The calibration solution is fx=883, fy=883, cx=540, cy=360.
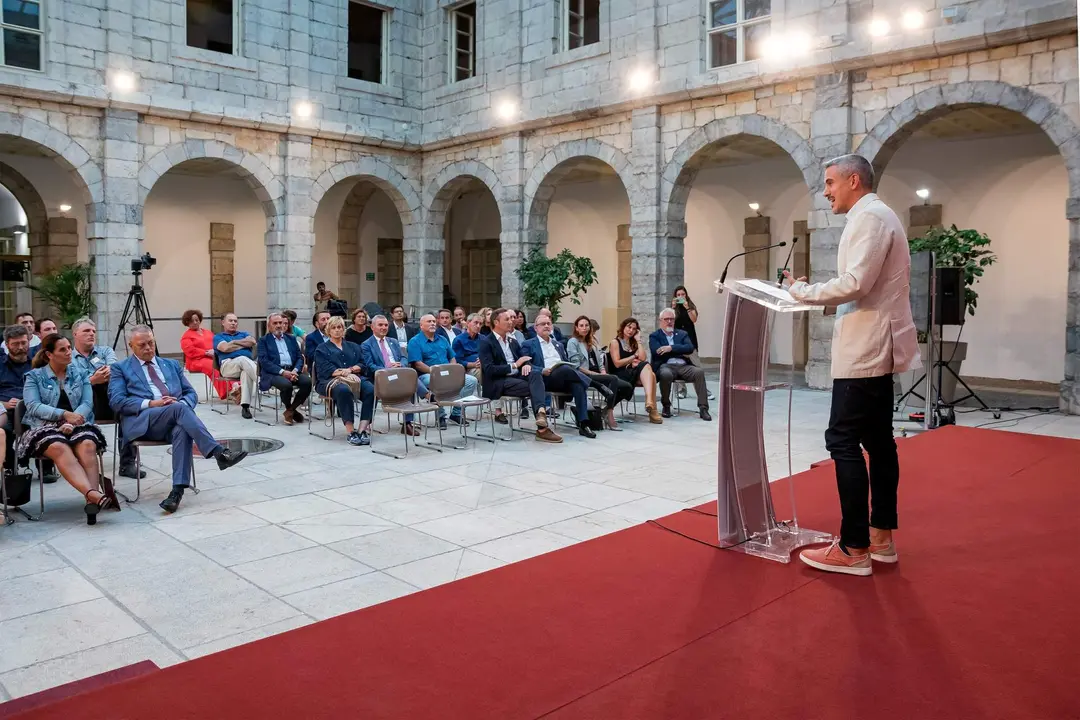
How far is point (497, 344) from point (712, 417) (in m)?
2.51

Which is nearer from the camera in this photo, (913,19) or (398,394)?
(398,394)

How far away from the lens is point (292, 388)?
8.05 meters

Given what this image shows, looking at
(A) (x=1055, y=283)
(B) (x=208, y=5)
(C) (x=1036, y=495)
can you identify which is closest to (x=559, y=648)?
(C) (x=1036, y=495)

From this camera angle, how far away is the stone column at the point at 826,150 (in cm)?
993

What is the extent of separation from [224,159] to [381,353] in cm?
678

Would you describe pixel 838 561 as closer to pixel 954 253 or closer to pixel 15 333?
pixel 15 333

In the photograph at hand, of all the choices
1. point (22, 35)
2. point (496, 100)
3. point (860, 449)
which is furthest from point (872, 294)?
point (22, 35)

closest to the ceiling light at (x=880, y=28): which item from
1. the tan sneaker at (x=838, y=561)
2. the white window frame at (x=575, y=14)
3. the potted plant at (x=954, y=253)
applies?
the potted plant at (x=954, y=253)

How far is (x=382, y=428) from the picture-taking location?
7.83 metres

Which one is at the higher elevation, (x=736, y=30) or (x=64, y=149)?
(x=736, y=30)

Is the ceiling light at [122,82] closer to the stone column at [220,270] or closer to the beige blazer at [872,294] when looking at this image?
the stone column at [220,270]

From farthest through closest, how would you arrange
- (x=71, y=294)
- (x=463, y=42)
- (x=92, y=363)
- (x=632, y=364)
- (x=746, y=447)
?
(x=463, y=42) → (x=71, y=294) → (x=632, y=364) → (x=92, y=363) → (x=746, y=447)

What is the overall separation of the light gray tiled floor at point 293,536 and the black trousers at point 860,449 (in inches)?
58.2

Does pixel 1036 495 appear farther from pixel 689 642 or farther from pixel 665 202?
pixel 665 202
